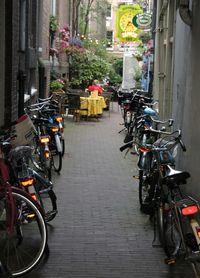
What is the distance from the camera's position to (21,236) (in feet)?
16.2

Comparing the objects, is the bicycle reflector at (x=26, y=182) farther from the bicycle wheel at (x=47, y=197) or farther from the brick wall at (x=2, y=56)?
the brick wall at (x=2, y=56)

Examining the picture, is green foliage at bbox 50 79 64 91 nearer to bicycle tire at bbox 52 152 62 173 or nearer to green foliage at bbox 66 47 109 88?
green foliage at bbox 66 47 109 88

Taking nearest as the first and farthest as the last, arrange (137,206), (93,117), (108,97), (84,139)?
(137,206), (84,139), (93,117), (108,97)

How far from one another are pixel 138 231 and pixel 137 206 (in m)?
1.14

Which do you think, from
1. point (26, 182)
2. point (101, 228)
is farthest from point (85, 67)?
point (26, 182)

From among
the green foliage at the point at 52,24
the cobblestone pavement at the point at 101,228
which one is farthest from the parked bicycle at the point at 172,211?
the green foliage at the point at 52,24

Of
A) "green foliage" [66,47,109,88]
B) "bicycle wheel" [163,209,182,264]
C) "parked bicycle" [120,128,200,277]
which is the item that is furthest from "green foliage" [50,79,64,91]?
"bicycle wheel" [163,209,182,264]

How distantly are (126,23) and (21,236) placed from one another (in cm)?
1972

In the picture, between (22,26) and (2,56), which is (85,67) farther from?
(2,56)

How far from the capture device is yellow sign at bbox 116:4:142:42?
23062mm

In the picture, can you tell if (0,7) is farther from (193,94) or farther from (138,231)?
(138,231)

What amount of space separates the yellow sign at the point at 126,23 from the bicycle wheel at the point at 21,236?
1918cm

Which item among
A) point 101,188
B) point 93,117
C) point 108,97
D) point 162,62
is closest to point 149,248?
point 101,188

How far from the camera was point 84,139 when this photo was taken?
13.8 meters
